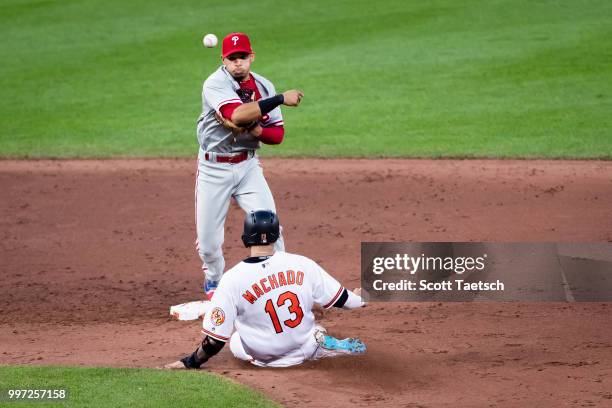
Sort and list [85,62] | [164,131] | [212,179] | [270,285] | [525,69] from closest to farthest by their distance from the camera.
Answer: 1. [270,285]
2. [212,179]
3. [164,131]
4. [525,69]
5. [85,62]

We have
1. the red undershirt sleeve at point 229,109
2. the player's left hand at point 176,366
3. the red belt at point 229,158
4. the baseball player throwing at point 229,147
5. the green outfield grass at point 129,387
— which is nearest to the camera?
the green outfield grass at point 129,387

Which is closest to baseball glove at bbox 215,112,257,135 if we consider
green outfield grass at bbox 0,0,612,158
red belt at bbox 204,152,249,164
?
red belt at bbox 204,152,249,164

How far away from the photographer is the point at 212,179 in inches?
315

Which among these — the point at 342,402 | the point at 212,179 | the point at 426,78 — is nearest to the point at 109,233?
the point at 212,179

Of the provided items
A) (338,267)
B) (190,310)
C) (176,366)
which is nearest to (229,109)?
(190,310)

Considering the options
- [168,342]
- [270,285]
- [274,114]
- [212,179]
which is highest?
[274,114]

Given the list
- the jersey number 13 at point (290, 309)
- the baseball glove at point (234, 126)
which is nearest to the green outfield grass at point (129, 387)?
the jersey number 13 at point (290, 309)

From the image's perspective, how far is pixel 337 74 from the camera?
1797cm

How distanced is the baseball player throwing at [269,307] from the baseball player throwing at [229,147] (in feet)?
3.98

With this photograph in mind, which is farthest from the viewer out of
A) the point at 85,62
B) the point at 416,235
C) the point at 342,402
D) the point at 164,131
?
the point at 85,62

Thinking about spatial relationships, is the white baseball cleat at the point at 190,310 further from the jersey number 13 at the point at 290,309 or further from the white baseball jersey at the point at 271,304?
the jersey number 13 at the point at 290,309

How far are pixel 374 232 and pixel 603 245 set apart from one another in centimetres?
218

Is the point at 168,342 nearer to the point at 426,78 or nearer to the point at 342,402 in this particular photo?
the point at 342,402

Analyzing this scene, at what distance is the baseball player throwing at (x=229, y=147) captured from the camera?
25.6 feet
